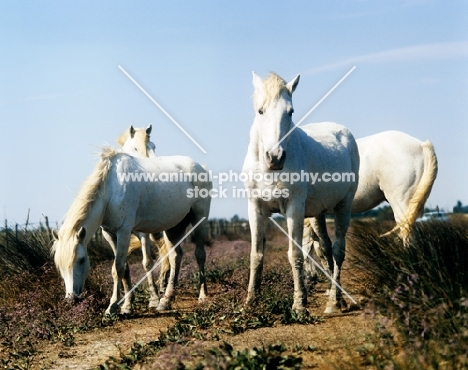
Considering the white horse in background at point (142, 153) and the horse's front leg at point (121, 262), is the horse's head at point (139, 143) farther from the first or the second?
the horse's front leg at point (121, 262)

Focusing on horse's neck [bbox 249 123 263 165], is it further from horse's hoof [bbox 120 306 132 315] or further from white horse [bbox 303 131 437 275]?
white horse [bbox 303 131 437 275]

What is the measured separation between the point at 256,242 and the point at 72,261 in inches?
94.7

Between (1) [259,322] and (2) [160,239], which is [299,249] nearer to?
(1) [259,322]

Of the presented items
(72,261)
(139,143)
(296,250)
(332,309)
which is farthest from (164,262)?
(296,250)

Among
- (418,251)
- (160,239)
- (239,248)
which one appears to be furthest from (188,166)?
(239,248)

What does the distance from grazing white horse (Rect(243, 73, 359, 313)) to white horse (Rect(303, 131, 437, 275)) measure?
2410 mm

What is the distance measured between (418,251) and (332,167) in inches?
101

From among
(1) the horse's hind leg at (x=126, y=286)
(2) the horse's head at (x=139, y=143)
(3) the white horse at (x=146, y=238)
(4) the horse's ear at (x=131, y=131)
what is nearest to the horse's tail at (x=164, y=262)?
(3) the white horse at (x=146, y=238)

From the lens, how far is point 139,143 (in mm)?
11992

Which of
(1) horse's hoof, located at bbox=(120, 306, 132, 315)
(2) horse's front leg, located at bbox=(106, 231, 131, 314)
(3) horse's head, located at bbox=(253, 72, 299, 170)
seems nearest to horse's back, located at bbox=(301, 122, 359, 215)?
(3) horse's head, located at bbox=(253, 72, 299, 170)

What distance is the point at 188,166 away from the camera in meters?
11.1

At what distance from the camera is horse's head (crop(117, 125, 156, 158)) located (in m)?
11.9

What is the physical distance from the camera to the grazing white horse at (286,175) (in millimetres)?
7426

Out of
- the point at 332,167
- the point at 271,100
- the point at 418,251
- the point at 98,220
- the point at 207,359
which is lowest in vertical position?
the point at 207,359
